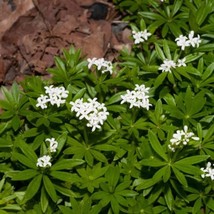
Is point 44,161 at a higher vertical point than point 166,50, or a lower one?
lower

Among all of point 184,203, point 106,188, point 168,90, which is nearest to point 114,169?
point 106,188

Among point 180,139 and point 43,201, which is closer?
point 180,139

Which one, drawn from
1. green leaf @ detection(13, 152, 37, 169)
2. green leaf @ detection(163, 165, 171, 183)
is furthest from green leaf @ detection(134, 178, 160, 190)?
green leaf @ detection(13, 152, 37, 169)

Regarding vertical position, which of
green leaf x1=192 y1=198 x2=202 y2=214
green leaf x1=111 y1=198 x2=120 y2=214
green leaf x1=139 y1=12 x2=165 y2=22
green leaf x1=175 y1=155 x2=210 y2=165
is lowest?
green leaf x1=192 y1=198 x2=202 y2=214

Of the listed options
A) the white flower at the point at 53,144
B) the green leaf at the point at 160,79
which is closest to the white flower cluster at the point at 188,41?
the green leaf at the point at 160,79

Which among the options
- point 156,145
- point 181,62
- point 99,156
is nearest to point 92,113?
point 99,156

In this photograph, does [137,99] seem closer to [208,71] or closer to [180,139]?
[180,139]

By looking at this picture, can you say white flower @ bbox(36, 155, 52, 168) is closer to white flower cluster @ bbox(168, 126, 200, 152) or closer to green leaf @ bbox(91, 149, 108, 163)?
green leaf @ bbox(91, 149, 108, 163)

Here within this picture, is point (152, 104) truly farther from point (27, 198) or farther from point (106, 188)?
point (27, 198)
